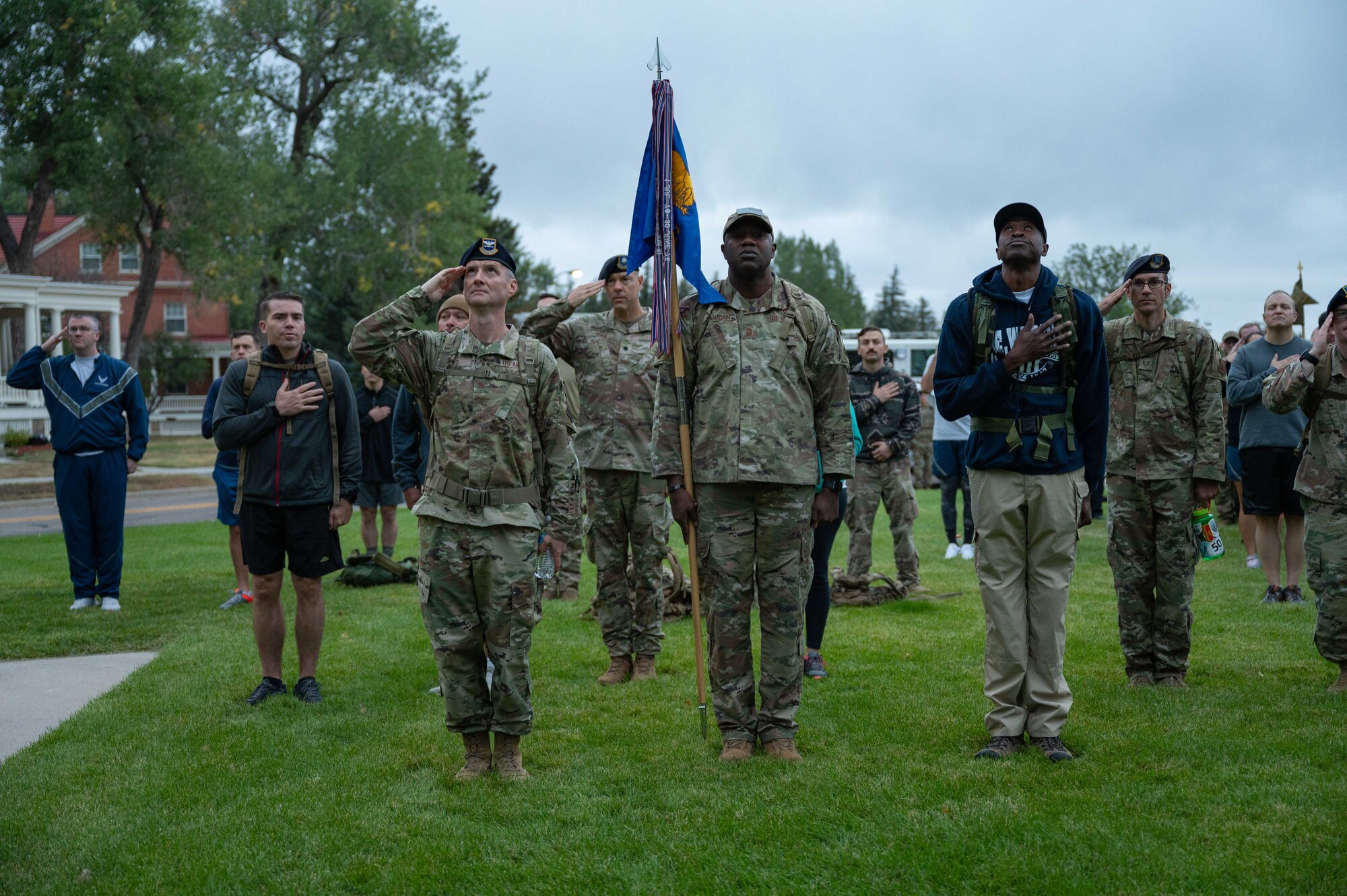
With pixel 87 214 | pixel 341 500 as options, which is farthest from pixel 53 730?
pixel 87 214

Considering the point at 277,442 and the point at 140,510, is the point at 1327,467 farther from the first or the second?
the point at 140,510

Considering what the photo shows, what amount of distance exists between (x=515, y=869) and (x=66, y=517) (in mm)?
7431

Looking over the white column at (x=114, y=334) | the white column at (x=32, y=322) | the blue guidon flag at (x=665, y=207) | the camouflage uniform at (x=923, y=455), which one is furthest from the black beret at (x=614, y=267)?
the white column at (x=114, y=334)

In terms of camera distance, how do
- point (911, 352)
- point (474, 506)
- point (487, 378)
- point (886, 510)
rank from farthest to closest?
1. point (911, 352)
2. point (886, 510)
3. point (487, 378)
4. point (474, 506)

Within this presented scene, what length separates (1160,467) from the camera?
21.0ft

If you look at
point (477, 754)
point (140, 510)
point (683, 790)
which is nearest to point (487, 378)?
point (477, 754)

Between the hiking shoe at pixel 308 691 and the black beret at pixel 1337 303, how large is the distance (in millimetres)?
6264

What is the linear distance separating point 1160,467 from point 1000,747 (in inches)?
87.8

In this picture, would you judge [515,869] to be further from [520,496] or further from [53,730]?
[53,730]

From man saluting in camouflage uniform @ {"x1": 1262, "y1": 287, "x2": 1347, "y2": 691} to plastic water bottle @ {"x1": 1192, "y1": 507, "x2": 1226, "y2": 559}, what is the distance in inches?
19.3

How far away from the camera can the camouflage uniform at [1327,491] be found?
20.1 ft

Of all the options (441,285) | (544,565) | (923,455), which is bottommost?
(923,455)

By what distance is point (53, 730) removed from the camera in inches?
231

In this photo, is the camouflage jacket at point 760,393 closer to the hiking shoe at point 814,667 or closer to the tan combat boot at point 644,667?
the hiking shoe at point 814,667
